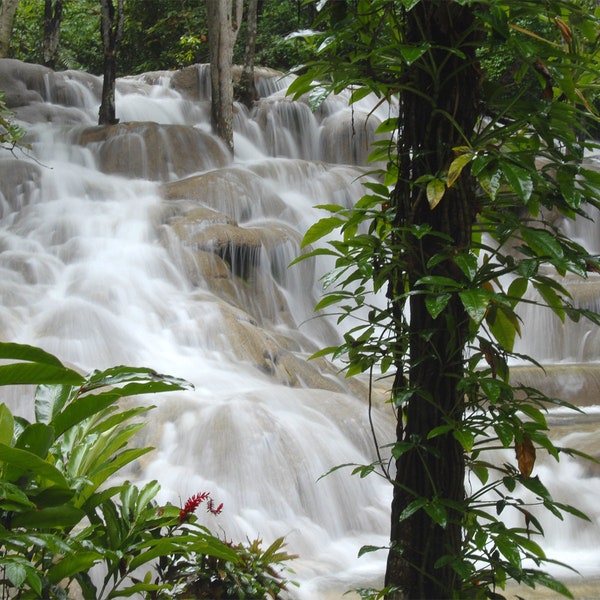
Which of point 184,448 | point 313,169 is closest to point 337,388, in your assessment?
point 184,448

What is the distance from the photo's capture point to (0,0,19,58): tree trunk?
1170cm

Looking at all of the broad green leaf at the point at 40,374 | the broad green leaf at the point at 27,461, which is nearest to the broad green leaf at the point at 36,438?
the broad green leaf at the point at 27,461

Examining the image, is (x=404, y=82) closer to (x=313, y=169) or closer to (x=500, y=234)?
(x=500, y=234)

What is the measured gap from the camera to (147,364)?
6582mm

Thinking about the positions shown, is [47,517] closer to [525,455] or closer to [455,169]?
[525,455]

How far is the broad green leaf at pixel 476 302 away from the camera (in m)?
1.42

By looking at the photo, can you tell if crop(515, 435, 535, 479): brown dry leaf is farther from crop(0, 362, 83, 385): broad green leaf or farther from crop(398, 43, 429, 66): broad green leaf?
crop(0, 362, 83, 385): broad green leaf

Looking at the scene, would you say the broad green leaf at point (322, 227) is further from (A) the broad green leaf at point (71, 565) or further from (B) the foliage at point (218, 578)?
(B) the foliage at point (218, 578)

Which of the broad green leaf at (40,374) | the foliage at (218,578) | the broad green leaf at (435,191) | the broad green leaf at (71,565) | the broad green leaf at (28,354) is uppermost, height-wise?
the broad green leaf at (435,191)

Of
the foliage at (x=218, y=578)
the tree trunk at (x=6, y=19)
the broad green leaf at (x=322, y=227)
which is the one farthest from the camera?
the tree trunk at (x=6, y=19)

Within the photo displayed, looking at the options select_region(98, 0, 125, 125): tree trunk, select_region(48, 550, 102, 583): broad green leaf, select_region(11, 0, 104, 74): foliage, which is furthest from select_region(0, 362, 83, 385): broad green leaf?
select_region(11, 0, 104, 74): foliage

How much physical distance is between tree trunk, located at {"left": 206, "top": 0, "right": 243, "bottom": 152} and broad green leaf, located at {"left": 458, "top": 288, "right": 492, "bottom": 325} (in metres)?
12.2

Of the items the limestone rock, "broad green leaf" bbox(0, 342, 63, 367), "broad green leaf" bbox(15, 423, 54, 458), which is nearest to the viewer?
"broad green leaf" bbox(0, 342, 63, 367)

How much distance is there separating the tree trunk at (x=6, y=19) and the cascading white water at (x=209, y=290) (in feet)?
3.95
